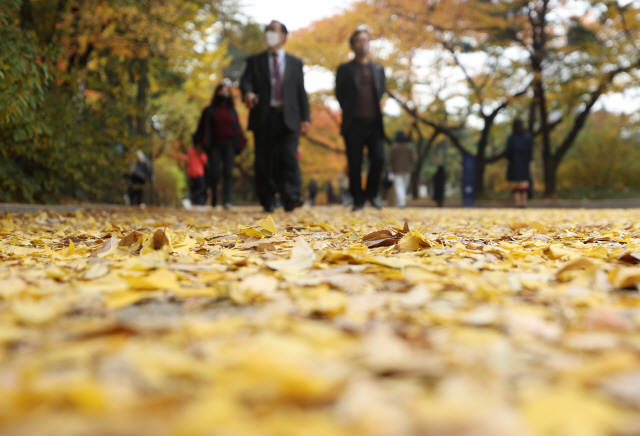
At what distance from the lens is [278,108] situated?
21.6 ft

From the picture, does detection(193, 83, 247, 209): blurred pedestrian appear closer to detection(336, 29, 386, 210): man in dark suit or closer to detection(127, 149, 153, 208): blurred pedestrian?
detection(336, 29, 386, 210): man in dark suit

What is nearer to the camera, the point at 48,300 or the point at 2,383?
the point at 2,383

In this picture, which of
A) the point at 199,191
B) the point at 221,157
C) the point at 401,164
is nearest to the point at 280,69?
the point at 221,157

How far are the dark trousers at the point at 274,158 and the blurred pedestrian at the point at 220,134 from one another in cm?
202

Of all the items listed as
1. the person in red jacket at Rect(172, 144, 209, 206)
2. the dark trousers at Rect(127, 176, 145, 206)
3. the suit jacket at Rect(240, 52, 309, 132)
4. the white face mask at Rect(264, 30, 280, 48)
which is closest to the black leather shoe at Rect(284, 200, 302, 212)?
the suit jacket at Rect(240, 52, 309, 132)

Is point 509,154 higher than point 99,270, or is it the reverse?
point 509,154

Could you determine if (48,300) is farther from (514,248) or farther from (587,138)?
(587,138)

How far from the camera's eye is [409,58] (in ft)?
57.5

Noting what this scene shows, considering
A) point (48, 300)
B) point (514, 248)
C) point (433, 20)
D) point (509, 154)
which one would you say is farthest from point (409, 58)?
point (48, 300)

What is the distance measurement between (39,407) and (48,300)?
700 mm

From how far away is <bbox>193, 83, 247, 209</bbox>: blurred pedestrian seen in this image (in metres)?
8.60

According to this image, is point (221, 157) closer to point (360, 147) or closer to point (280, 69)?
point (280, 69)

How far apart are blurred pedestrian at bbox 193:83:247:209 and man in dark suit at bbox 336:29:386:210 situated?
2.32 meters

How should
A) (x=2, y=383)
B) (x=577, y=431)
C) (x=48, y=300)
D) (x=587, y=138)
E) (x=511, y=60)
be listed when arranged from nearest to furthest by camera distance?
(x=577, y=431) → (x=2, y=383) → (x=48, y=300) → (x=511, y=60) → (x=587, y=138)
